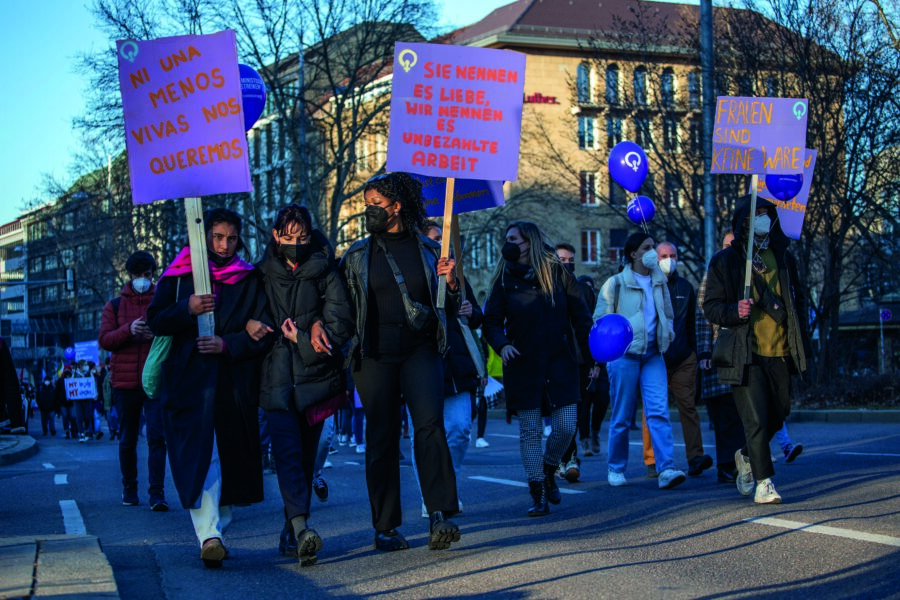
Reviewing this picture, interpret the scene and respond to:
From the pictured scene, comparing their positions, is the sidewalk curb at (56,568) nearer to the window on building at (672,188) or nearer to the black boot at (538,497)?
the black boot at (538,497)

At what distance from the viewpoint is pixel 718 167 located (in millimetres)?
10328

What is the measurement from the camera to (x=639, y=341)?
34.9 feet

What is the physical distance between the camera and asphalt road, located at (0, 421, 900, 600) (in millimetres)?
6098

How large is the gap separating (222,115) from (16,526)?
366cm

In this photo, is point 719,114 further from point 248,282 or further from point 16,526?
point 16,526

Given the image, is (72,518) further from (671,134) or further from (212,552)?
(671,134)

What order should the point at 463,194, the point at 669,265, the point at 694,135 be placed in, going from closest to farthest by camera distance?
the point at 463,194
the point at 669,265
the point at 694,135

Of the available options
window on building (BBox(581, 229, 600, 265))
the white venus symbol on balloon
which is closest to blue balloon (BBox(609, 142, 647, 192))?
the white venus symbol on balloon

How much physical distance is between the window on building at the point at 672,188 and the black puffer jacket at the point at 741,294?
66.8ft

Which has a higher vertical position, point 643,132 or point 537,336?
point 643,132

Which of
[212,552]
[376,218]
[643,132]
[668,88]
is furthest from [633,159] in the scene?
[668,88]

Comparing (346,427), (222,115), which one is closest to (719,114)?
(222,115)

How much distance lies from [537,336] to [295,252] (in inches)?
91.7

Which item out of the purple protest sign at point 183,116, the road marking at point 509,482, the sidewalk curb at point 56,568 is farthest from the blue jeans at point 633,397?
the sidewalk curb at point 56,568
